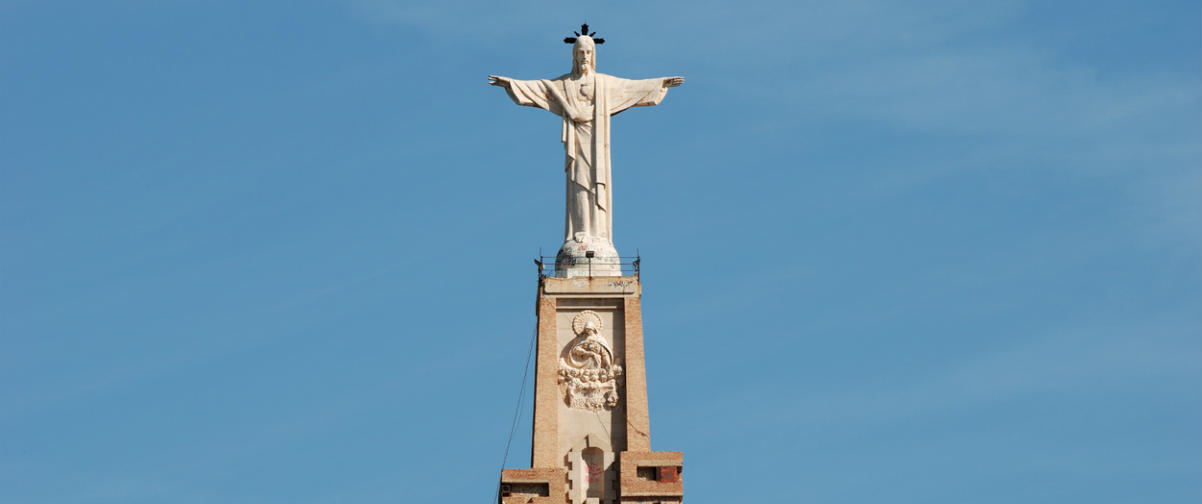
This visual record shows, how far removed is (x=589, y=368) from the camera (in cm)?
8069

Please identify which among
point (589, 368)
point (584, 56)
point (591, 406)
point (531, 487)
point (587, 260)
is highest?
point (584, 56)

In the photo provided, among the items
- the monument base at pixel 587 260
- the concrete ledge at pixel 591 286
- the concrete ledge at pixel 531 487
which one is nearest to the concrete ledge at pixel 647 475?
the concrete ledge at pixel 531 487

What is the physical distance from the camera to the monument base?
81.8 m

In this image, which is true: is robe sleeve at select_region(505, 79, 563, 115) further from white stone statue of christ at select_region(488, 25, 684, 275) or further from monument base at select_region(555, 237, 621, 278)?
monument base at select_region(555, 237, 621, 278)

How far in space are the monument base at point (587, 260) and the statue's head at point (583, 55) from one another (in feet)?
19.1

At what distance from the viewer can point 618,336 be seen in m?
81.2

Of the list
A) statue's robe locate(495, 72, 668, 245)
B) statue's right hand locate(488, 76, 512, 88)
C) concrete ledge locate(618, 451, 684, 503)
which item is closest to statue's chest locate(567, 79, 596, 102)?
statue's robe locate(495, 72, 668, 245)

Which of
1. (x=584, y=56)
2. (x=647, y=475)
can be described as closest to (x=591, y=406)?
(x=647, y=475)

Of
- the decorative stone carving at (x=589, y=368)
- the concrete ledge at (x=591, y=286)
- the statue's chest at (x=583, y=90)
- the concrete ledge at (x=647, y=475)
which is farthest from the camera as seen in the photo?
the statue's chest at (x=583, y=90)

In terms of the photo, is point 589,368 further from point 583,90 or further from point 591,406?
point 583,90

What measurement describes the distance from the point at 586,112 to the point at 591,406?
9705 mm

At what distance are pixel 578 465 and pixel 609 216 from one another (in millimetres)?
8303

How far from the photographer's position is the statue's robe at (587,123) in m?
83.2

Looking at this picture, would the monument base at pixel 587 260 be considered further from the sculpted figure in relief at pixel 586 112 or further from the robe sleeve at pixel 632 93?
the robe sleeve at pixel 632 93
